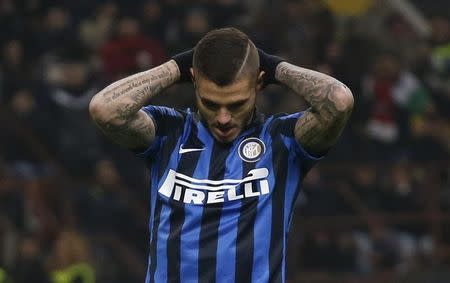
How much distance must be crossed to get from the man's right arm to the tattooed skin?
1.63 ft

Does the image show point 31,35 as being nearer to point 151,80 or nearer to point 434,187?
point 434,187

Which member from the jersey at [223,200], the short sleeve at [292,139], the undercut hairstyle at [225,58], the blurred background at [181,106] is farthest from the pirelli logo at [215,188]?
the blurred background at [181,106]

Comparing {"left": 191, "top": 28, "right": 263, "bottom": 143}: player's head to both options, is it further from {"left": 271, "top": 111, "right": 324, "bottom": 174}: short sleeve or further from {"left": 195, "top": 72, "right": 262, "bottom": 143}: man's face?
{"left": 271, "top": 111, "right": 324, "bottom": 174}: short sleeve

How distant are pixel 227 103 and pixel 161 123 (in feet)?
1.64

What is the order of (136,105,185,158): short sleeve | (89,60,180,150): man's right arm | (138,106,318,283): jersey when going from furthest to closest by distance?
(136,105,185,158): short sleeve
(89,60,180,150): man's right arm
(138,106,318,283): jersey

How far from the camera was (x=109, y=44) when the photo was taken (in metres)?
13.8

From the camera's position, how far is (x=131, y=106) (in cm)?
531

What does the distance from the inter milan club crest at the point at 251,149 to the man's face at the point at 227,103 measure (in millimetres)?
113

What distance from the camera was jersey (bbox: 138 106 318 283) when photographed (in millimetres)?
5164

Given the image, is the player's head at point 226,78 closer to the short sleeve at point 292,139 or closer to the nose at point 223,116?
the nose at point 223,116

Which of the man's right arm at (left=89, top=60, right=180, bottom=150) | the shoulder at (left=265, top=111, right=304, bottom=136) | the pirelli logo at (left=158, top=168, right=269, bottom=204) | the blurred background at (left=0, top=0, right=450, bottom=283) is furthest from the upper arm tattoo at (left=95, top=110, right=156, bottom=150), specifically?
the blurred background at (left=0, top=0, right=450, bottom=283)

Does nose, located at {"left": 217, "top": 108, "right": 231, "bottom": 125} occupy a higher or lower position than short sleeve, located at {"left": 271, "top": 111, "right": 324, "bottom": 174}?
higher

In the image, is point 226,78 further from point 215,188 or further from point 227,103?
point 215,188

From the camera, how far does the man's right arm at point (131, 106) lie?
17.4 ft
